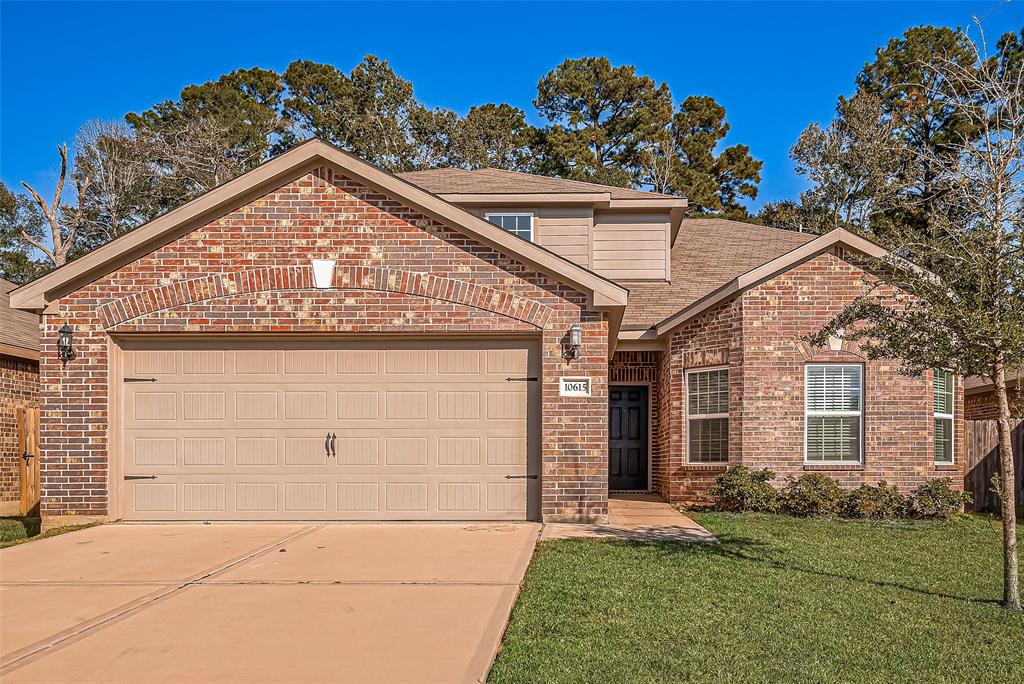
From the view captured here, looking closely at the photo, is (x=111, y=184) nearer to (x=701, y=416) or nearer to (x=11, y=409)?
(x=11, y=409)

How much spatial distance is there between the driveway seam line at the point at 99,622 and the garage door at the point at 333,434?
7.78ft

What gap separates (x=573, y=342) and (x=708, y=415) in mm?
4298

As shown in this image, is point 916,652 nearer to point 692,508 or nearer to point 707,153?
point 692,508

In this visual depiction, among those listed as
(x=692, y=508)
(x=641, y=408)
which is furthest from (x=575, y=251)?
(x=692, y=508)

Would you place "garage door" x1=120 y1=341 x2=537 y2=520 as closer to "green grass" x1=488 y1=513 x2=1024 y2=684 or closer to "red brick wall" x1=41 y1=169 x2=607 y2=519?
"red brick wall" x1=41 y1=169 x2=607 y2=519

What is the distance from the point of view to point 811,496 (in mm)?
12828

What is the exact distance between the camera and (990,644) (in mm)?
6117

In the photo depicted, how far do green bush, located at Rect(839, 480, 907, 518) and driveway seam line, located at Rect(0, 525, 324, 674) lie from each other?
855 cm

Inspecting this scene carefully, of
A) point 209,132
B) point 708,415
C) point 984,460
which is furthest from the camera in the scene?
point 209,132

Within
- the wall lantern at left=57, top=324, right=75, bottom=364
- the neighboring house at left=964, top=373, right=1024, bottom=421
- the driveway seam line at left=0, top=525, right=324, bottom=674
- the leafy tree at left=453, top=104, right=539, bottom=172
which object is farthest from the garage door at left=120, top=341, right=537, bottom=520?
the leafy tree at left=453, top=104, right=539, bottom=172

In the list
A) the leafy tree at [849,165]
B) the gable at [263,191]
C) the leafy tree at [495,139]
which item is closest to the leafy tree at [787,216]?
the leafy tree at [849,165]

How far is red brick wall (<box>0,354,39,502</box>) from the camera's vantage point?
48.6 ft

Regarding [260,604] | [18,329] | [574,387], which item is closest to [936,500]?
[574,387]

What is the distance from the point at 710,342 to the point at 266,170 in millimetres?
7391
